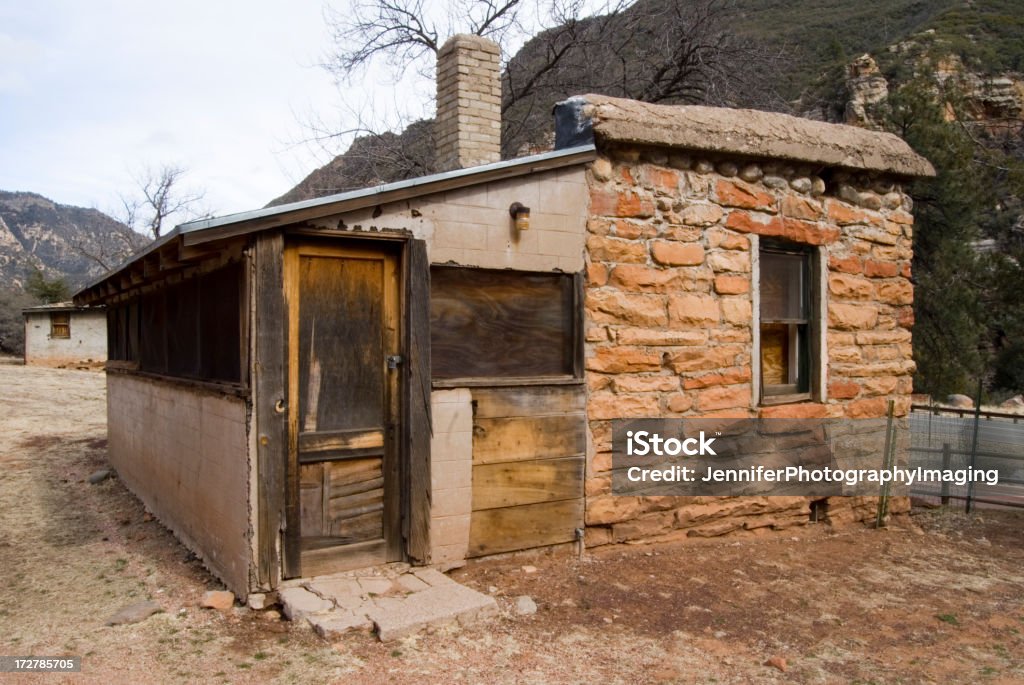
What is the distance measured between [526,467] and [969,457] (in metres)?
5.28

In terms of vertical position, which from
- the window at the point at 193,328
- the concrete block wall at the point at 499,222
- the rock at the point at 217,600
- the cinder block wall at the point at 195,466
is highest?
the concrete block wall at the point at 499,222

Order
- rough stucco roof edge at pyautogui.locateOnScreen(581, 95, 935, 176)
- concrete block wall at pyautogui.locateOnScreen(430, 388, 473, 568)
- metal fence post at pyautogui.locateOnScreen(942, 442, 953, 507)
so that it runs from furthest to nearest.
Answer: metal fence post at pyautogui.locateOnScreen(942, 442, 953, 507), rough stucco roof edge at pyautogui.locateOnScreen(581, 95, 935, 176), concrete block wall at pyautogui.locateOnScreen(430, 388, 473, 568)

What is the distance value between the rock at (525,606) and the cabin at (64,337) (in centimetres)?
2541

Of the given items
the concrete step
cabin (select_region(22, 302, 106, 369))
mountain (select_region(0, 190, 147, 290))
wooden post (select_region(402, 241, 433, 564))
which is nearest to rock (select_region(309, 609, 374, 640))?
the concrete step

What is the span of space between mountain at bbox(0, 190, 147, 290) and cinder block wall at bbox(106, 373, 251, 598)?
2099 inches

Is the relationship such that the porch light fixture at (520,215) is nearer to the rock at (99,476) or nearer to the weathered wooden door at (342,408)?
the weathered wooden door at (342,408)

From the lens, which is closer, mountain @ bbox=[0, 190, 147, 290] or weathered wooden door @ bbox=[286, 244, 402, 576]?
weathered wooden door @ bbox=[286, 244, 402, 576]

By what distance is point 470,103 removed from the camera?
Answer: 7.77 metres

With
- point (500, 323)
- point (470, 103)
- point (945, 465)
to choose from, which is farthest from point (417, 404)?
point (945, 465)

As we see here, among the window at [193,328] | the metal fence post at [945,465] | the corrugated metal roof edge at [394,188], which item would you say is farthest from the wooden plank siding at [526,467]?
the metal fence post at [945,465]

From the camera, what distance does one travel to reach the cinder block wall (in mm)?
4895

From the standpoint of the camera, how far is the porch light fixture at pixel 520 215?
5469 millimetres

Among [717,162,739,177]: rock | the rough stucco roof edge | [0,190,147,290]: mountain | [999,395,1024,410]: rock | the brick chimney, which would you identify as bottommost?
[999,395,1024,410]: rock

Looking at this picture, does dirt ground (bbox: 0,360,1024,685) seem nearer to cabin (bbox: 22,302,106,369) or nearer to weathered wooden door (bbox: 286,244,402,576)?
weathered wooden door (bbox: 286,244,402,576)
